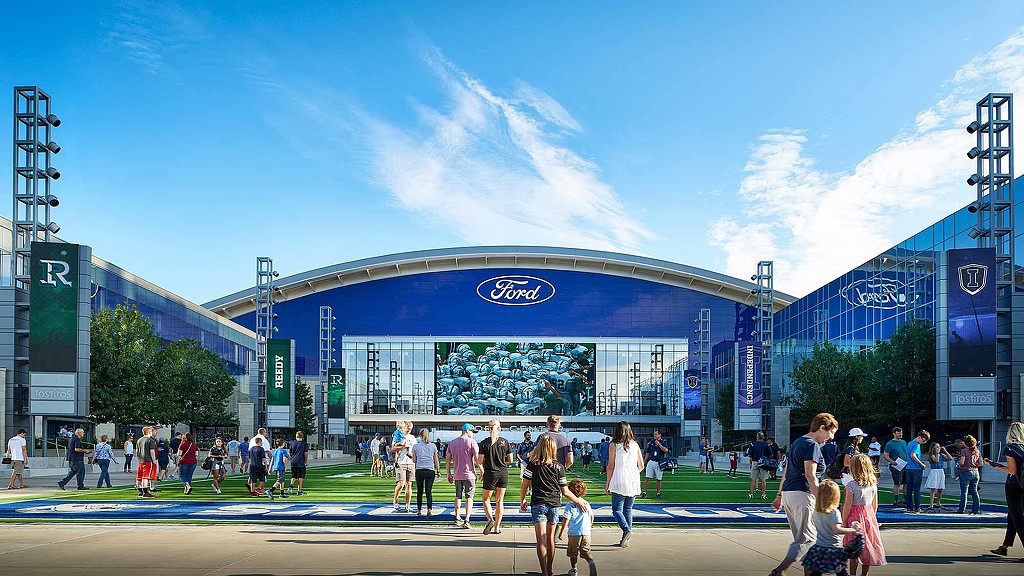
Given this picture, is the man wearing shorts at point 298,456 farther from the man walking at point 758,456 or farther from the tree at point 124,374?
the tree at point 124,374

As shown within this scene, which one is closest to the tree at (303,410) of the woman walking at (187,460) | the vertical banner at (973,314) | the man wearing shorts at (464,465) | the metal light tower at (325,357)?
the metal light tower at (325,357)

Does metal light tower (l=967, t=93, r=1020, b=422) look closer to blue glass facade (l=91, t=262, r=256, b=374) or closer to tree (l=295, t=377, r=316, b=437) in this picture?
blue glass facade (l=91, t=262, r=256, b=374)

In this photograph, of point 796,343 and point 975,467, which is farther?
point 796,343

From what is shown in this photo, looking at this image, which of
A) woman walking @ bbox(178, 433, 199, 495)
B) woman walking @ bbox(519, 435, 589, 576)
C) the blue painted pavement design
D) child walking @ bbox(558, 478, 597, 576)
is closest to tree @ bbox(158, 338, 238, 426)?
woman walking @ bbox(178, 433, 199, 495)

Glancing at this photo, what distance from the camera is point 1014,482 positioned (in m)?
12.0

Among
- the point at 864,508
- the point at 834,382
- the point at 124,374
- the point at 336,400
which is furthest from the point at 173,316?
the point at 864,508

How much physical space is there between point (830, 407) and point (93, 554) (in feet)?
131

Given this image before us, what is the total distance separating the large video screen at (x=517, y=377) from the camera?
92.2 m

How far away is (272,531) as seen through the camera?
14.8m

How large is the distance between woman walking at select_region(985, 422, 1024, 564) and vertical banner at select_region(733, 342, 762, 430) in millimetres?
39077

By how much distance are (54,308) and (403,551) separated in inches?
900

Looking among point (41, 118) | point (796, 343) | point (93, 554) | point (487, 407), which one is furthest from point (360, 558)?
point (487, 407)

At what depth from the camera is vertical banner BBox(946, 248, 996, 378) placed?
2953 centimetres

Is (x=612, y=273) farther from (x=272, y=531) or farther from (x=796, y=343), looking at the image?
(x=272, y=531)
